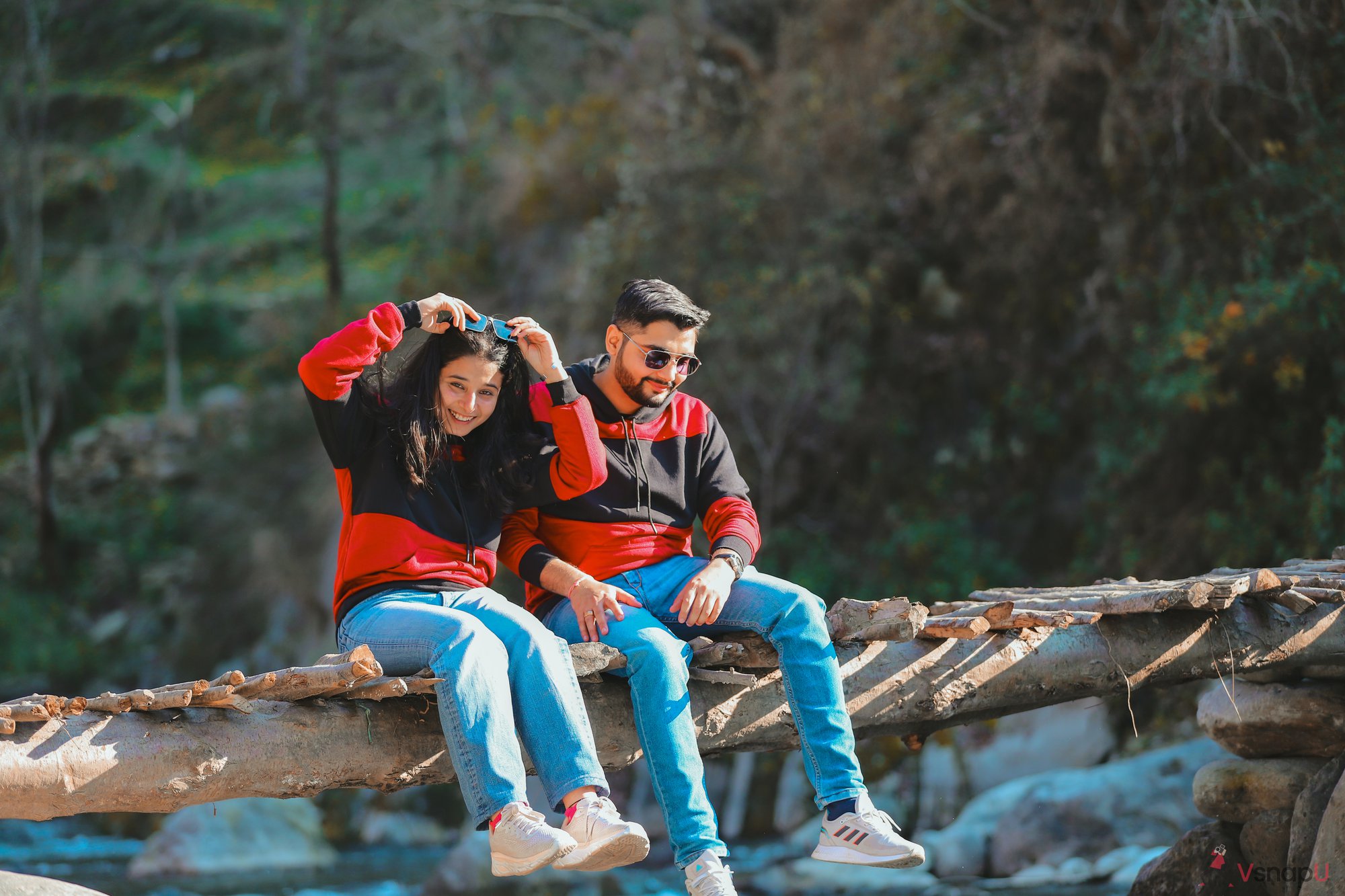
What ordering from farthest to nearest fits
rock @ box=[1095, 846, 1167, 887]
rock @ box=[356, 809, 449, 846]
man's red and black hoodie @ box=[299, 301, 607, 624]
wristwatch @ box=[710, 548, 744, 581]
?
rock @ box=[356, 809, 449, 846] → rock @ box=[1095, 846, 1167, 887] → wristwatch @ box=[710, 548, 744, 581] → man's red and black hoodie @ box=[299, 301, 607, 624]

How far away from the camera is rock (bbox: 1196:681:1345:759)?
185 inches

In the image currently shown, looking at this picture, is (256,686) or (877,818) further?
(877,818)

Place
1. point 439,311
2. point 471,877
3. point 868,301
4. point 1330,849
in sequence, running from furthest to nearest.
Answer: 1. point 868,301
2. point 471,877
3. point 1330,849
4. point 439,311

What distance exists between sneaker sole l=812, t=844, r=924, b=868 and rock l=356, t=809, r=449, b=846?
Answer: 24.7ft

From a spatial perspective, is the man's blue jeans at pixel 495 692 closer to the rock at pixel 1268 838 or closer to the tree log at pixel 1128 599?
the tree log at pixel 1128 599

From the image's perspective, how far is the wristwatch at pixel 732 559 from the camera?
336cm

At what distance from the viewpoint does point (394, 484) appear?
325 cm

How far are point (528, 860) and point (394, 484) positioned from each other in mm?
1094

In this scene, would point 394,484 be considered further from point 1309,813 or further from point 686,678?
point 1309,813

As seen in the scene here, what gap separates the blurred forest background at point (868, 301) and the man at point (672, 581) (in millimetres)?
5176

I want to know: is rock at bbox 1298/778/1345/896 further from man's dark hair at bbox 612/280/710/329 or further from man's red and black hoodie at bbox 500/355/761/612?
man's dark hair at bbox 612/280/710/329

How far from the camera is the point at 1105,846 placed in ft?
22.7

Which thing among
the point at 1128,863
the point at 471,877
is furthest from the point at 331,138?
the point at 1128,863

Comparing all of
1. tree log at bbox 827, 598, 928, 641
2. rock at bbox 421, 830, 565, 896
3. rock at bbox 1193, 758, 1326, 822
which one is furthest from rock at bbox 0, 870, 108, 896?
rock at bbox 421, 830, 565, 896
